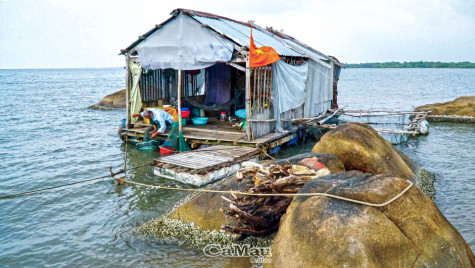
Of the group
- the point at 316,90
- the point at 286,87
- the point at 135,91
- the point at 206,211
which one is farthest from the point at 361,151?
the point at 135,91

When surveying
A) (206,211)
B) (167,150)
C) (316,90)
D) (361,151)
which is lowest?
(206,211)

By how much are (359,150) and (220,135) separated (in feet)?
19.0

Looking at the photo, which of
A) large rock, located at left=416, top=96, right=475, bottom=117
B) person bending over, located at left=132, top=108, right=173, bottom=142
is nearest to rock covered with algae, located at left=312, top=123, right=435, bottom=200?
person bending over, located at left=132, top=108, right=173, bottom=142

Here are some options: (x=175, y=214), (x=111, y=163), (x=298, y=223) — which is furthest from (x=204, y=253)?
(x=111, y=163)

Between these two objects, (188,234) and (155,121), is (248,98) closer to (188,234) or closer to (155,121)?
(155,121)

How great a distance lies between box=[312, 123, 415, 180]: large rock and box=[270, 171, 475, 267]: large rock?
3.12m

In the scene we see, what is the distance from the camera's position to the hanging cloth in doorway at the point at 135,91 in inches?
565

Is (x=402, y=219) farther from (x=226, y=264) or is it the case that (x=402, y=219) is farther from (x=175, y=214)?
(x=175, y=214)

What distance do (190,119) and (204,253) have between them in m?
9.52

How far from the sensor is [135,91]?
14.6 meters

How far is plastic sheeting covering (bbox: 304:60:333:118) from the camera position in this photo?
632 inches

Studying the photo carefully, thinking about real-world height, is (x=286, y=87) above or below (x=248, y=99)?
above

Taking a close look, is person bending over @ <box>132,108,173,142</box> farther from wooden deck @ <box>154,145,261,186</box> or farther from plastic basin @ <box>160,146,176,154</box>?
wooden deck @ <box>154,145,261,186</box>

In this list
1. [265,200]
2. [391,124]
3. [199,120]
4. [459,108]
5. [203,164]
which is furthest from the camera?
[459,108]
